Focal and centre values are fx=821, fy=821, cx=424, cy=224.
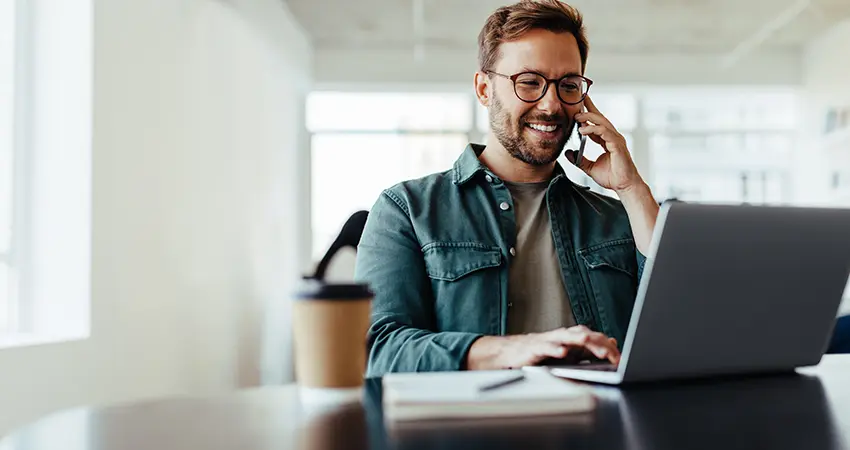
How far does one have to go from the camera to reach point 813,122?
20.5ft

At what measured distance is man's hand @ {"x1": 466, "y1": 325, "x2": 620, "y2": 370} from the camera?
1.04 m

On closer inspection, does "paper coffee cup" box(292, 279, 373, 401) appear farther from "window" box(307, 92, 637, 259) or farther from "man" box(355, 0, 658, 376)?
"window" box(307, 92, 637, 259)

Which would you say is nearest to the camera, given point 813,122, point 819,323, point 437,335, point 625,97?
point 819,323

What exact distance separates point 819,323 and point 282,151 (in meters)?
4.97

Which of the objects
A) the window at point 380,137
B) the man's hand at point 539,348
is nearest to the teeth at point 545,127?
the man's hand at point 539,348

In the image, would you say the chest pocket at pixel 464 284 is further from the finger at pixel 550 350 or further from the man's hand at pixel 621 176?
the finger at pixel 550 350

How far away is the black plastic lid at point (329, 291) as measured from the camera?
80cm

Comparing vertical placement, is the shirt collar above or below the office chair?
above

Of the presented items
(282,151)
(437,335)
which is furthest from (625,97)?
(437,335)

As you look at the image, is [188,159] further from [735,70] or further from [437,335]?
[735,70]

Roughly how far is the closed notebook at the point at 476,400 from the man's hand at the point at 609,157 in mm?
949

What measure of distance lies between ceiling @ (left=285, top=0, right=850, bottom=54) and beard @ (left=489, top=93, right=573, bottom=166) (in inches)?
143

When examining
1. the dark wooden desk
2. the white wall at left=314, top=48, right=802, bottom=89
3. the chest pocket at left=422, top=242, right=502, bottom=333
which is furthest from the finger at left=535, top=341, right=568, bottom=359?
the white wall at left=314, top=48, right=802, bottom=89

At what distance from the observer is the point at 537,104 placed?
1.72 m
